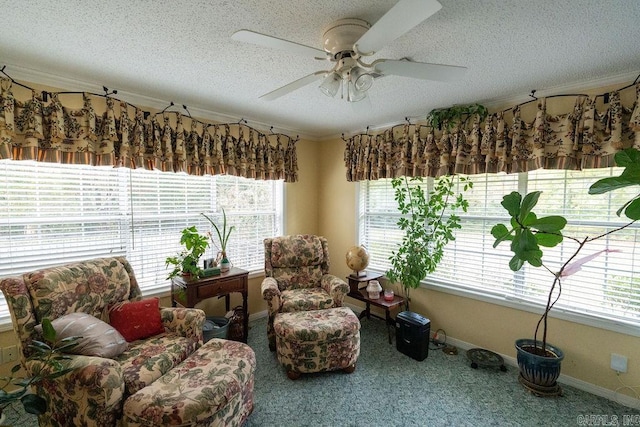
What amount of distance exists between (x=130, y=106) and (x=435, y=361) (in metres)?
3.58

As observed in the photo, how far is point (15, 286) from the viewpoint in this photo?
1684 mm

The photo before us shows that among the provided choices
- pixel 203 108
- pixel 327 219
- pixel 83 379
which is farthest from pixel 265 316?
pixel 203 108

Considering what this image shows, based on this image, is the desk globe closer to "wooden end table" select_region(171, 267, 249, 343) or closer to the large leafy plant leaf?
"wooden end table" select_region(171, 267, 249, 343)

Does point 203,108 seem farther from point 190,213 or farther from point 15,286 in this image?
point 15,286

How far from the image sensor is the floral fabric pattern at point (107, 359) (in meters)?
1.47

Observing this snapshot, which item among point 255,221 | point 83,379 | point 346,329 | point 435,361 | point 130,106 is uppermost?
point 130,106

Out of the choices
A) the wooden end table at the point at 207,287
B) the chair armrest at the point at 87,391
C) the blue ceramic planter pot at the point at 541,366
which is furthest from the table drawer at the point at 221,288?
the blue ceramic planter pot at the point at 541,366

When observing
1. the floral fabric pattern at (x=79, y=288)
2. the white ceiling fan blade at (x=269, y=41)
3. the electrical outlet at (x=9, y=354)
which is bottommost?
the electrical outlet at (x=9, y=354)

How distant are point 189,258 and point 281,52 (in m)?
1.95

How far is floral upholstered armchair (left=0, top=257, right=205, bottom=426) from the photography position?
4.82 feet

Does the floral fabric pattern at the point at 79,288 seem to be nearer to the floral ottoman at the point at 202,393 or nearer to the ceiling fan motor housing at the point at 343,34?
the floral ottoman at the point at 202,393

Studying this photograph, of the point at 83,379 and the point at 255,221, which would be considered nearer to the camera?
the point at 83,379

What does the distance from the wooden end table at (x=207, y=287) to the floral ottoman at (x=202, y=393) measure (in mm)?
716

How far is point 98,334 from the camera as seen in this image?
171cm
